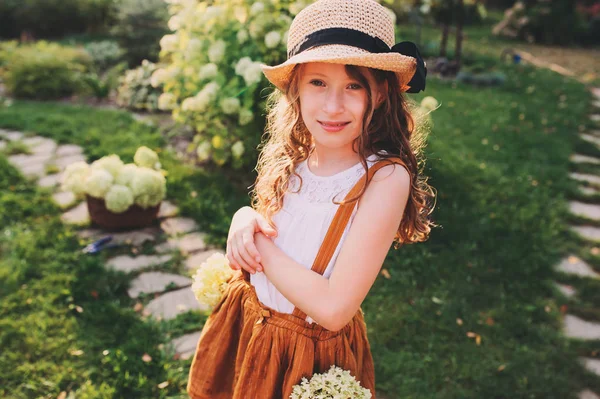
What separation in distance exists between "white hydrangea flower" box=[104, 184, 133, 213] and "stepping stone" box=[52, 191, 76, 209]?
25.8 inches

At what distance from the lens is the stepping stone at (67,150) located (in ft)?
15.5

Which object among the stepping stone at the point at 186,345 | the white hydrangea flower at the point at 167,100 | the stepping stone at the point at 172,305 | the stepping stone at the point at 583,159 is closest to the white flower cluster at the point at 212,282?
the stepping stone at the point at 186,345

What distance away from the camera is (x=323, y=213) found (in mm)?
1498

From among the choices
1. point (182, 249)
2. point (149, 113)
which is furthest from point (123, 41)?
point (182, 249)

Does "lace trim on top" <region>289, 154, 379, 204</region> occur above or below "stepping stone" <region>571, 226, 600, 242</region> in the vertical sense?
above

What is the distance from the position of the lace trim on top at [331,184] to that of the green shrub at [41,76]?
6266 millimetres

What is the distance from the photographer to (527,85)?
8047mm

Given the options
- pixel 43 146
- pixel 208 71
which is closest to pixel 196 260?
pixel 208 71

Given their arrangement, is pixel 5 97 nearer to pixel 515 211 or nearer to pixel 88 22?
pixel 88 22

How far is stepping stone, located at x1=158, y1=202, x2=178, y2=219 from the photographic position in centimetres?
383

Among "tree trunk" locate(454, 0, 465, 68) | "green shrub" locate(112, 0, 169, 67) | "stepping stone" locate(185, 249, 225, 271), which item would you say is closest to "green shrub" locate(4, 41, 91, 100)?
"green shrub" locate(112, 0, 169, 67)

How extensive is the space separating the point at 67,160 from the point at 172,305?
7.89 feet

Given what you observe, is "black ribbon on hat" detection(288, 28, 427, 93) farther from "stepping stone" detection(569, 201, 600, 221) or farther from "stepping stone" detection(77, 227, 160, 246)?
"stepping stone" detection(569, 201, 600, 221)

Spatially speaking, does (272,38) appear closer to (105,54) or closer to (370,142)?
(370,142)
